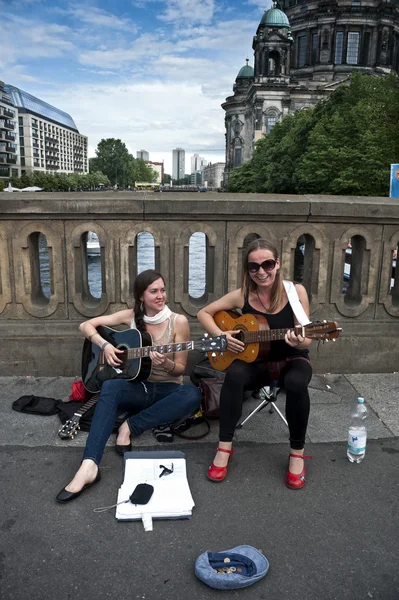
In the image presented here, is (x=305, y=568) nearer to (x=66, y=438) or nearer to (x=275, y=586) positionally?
(x=275, y=586)

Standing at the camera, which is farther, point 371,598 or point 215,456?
point 215,456

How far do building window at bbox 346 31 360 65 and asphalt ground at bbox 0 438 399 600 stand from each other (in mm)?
111817

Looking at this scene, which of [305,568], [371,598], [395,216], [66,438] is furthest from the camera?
[395,216]

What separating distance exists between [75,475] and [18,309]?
7.72ft

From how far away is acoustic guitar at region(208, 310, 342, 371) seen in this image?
3.36 metres

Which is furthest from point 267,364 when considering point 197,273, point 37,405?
point 197,273

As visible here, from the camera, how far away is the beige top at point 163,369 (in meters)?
3.98

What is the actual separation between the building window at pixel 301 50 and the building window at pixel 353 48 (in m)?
8.48

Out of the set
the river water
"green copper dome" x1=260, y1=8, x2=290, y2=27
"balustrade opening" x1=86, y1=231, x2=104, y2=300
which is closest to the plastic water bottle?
the river water

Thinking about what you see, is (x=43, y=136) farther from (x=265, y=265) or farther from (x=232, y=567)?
(x=232, y=567)

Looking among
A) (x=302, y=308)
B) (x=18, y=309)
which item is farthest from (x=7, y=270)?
(x=302, y=308)

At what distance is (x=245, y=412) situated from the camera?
449 centimetres

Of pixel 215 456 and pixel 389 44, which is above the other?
pixel 389 44

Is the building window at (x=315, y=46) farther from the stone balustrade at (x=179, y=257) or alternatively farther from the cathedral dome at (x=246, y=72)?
the stone balustrade at (x=179, y=257)
